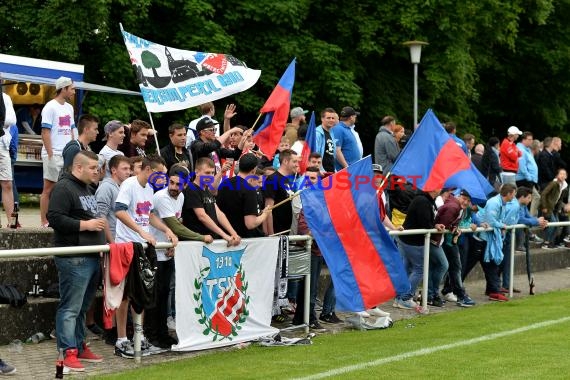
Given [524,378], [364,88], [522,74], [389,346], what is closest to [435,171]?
[389,346]

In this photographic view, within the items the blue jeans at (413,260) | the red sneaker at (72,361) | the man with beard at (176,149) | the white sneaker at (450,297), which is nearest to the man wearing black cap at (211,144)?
the man with beard at (176,149)

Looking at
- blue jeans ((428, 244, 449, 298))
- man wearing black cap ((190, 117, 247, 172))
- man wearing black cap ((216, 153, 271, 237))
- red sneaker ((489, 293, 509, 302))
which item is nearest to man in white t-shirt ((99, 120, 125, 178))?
man wearing black cap ((190, 117, 247, 172))

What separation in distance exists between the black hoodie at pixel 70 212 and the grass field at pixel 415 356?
139 centimetres

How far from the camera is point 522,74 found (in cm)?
3709

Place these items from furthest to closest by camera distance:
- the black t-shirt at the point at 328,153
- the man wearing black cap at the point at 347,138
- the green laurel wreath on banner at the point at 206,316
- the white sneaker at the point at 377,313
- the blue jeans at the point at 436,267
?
1. the man wearing black cap at the point at 347,138
2. the black t-shirt at the point at 328,153
3. the blue jeans at the point at 436,267
4. the white sneaker at the point at 377,313
5. the green laurel wreath on banner at the point at 206,316

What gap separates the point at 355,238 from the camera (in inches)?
487

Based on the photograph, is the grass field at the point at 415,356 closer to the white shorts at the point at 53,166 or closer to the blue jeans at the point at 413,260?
the blue jeans at the point at 413,260

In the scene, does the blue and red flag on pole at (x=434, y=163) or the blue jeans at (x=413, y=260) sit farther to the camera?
the blue jeans at (x=413, y=260)

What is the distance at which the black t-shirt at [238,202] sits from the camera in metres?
11.9

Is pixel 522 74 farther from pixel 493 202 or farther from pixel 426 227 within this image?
pixel 426 227

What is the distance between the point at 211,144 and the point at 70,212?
3.26m

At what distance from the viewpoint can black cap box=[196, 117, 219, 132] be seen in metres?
13.2

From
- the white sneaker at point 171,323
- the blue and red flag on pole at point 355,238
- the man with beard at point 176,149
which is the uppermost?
the man with beard at point 176,149

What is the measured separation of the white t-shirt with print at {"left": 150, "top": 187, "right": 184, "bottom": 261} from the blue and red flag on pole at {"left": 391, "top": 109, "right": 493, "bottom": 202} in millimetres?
3534
